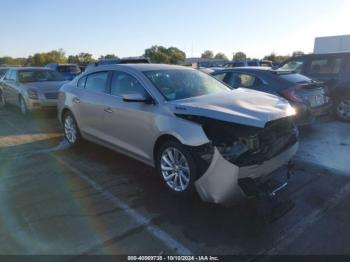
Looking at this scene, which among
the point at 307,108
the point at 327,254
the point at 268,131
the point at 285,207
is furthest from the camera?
the point at 307,108

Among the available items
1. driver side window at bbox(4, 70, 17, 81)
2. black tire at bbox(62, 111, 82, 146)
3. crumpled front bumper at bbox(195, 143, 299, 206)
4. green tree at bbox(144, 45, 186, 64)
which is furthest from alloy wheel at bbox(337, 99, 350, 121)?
green tree at bbox(144, 45, 186, 64)

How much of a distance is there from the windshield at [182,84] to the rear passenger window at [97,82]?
1027 mm

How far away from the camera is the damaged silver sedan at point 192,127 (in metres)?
3.48

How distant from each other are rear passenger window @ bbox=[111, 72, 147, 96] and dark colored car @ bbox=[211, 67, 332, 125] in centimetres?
336

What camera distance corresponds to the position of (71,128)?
6449 millimetres

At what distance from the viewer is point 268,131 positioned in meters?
3.80

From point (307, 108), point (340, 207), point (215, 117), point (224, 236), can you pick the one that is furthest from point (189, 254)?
point (307, 108)

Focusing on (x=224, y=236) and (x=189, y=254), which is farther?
(x=224, y=236)

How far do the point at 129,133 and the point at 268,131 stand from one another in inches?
80.6

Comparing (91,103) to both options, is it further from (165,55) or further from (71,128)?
(165,55)

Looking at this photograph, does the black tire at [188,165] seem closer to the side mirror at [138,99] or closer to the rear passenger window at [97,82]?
the side mirror at [138,99]

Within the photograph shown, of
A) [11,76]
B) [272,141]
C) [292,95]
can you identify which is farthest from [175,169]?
[11,76]

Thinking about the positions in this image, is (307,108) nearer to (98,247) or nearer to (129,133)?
(129,133)

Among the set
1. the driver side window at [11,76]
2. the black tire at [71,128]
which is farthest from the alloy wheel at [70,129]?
the driver side window at [11,76]
